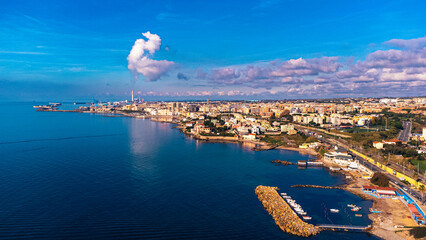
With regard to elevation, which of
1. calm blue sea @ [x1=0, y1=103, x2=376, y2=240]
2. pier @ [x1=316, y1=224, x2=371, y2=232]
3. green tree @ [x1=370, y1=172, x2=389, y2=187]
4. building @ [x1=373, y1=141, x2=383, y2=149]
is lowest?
pier @ [x1=316, y1=224, x2=371, y2=232]

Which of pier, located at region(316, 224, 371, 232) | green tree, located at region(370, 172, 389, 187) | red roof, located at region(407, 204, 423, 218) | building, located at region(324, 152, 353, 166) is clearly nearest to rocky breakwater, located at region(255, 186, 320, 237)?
pier, located at region(316, 224, 371, 232)

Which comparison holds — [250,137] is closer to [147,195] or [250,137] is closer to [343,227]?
[147,195]

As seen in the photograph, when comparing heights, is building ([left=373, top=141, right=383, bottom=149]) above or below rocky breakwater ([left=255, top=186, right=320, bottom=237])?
above

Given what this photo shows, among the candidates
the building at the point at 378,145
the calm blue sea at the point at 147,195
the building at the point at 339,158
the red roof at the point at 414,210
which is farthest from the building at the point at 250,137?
the red roof at the point at 414,210

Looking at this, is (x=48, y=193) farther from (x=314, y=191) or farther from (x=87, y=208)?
(x=314, y=191)

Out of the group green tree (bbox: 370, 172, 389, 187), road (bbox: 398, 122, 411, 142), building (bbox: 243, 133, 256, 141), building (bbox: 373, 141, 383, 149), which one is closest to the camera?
green tree (bbox: 370, 172, 389, 187)

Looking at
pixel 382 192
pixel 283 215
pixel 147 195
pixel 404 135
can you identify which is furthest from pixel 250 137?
pixel 283 215

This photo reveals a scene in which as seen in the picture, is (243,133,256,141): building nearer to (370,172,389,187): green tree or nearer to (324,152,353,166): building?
(324,152,353,166): building
